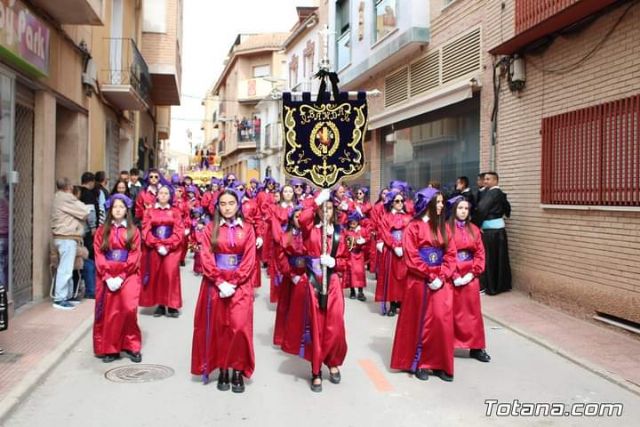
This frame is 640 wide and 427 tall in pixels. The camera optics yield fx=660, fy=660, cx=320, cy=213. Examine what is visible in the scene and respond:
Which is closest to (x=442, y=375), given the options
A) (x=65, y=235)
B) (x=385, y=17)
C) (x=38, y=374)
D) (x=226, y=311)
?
(x=226, y=311)

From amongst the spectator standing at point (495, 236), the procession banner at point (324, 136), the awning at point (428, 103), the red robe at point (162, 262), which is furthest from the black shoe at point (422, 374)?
the awning at point (428, 103)

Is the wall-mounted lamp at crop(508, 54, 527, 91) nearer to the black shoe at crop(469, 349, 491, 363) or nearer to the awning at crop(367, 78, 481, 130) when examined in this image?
the awning at crop(367, 78, 481, 130)

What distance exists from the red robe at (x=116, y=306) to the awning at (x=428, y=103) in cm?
828

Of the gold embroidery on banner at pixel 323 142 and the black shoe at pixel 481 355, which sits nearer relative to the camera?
the gold embroidery on banner at pixel 323 142

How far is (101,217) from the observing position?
11.1 m

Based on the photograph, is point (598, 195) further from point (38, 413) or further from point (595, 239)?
point (38, 413)

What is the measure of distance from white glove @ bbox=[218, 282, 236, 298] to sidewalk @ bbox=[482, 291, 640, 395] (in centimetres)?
384

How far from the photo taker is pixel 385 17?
→ 1794 centimetres

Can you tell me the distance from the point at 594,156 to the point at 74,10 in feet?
26.0

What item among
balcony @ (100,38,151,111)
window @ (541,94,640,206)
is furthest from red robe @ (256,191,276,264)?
window @ (541,94,640,206)

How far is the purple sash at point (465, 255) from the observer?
7.06 m

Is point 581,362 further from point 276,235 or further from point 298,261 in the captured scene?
point 276,235

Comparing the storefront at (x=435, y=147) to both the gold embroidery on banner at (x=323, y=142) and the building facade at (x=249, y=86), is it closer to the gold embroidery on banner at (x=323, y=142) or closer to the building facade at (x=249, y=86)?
the gold embroidery on banner at (x=323, y=142)

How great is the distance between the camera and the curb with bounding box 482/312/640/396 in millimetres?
6324
